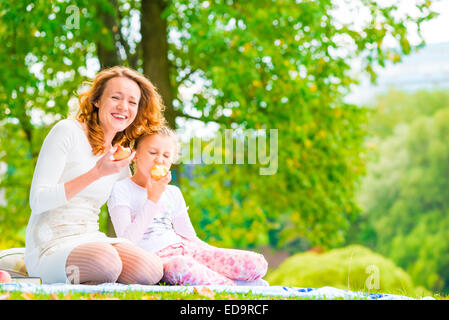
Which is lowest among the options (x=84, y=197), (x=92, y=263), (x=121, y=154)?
(x=92, y=263)

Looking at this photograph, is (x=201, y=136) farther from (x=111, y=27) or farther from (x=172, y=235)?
(x=172, y=235)

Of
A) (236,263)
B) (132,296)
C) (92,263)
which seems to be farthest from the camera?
(236,263)

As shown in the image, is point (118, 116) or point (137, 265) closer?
point (137, 265)

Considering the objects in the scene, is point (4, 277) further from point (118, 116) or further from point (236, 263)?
point (236, 263)

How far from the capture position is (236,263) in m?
4.04

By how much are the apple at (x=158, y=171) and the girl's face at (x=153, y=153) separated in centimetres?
13

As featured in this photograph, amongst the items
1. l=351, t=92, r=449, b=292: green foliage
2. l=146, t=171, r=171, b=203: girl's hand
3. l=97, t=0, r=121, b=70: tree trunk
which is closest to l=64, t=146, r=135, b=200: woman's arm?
l=146, t=171, r=171, b=203: girl's hand

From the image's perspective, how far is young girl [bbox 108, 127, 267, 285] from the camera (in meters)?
3.78

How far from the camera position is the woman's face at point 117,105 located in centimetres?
382

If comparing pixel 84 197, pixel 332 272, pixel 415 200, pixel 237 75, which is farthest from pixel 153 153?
pixel 415 200

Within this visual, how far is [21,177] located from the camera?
10.5 meters

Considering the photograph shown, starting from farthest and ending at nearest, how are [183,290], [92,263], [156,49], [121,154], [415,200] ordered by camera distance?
[415,200] → [156,49] → [121,154] → [92,263] → [183,290]

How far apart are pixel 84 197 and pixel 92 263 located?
0.42 m

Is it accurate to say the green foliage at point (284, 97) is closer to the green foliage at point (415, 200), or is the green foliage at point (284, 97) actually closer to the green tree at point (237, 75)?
the green tree at point (237, 75)
